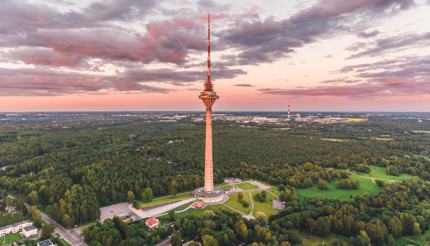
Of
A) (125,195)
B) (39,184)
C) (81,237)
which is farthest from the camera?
(39,184)

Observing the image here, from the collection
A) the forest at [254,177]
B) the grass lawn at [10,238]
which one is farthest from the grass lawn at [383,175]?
the grass lawn at [10,238]

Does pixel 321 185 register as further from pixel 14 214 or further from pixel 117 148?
pixel 117 148

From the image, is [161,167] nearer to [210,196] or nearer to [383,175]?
[210,196]

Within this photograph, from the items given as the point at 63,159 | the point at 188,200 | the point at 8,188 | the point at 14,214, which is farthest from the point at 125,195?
the point at 63,159

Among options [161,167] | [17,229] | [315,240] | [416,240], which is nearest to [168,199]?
[161,167]

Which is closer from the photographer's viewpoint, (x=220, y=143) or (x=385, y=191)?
(x=385, y=191)

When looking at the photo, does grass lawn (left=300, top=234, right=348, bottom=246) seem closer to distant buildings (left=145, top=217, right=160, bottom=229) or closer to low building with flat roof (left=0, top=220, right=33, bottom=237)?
distant buildings (left=145, top=217, right=160, bottom=229)

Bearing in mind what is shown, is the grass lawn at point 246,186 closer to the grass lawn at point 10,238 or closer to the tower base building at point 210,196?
the tower base building at point 210,196
